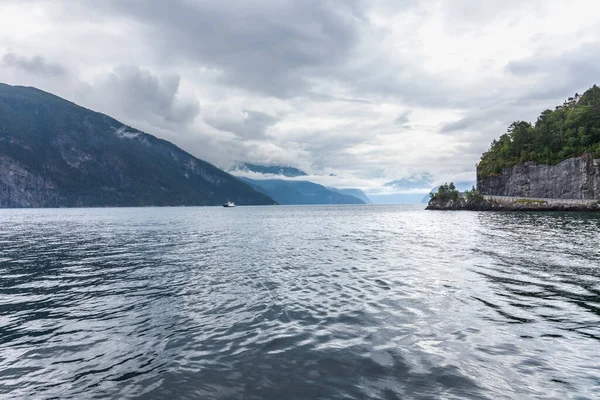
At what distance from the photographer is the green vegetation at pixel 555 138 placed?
416 ft

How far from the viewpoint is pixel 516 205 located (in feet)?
420

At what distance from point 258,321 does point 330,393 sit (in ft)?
21.5

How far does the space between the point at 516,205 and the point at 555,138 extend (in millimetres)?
40107

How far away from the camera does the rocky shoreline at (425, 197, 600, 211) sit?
358 ft

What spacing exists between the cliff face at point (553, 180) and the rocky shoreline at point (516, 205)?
7.18 meters

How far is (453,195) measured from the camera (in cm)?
17062

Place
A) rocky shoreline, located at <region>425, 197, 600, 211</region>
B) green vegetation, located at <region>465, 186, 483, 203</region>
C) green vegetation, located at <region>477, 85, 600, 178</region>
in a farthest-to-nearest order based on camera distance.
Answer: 1. green vegetation, located at <region>465, 186, 483, 203</region>
2. green vegetation, located at <region>477, 85, 600, 178</region>
3. rocky shoreline, located at <region>425, 197, 600, 211</region>

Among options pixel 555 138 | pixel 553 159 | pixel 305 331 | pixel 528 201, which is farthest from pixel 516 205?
pixel 305 331

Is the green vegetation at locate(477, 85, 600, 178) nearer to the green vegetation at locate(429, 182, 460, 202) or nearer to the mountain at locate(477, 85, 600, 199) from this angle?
the mountain at locate(477, 85, 600, 199)

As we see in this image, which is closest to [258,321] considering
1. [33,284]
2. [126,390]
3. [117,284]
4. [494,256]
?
[126,390]

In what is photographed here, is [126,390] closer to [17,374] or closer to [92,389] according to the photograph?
[92,389]

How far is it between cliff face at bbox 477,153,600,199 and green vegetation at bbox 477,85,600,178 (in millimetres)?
3280

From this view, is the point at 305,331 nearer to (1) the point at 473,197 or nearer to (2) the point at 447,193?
(1) the point at 473,197

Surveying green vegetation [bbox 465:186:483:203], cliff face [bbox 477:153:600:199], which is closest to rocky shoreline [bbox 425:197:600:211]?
green vegetation [bbox 465:186:483:203]
